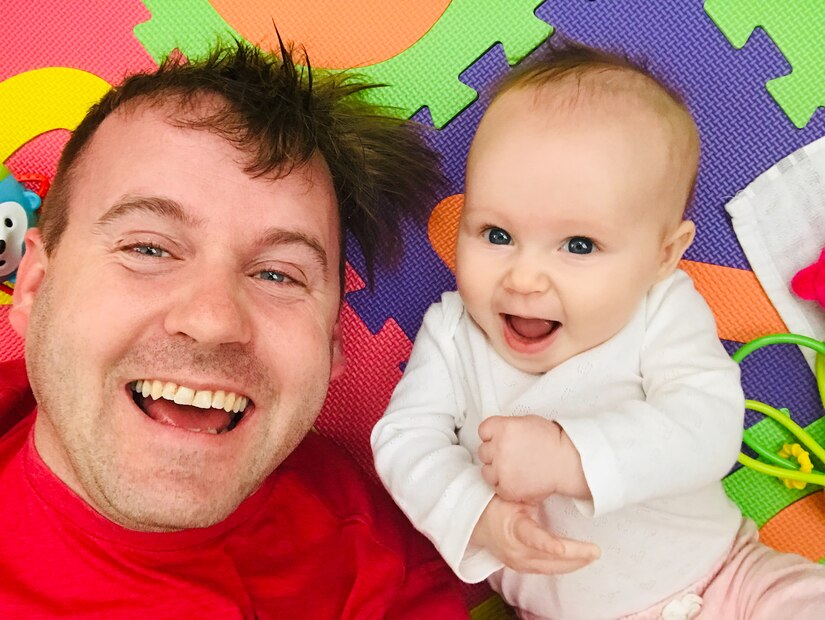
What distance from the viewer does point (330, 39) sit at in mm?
1530

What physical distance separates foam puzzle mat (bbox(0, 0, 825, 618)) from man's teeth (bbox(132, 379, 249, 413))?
1.50 feet

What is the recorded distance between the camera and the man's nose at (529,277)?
1.11m

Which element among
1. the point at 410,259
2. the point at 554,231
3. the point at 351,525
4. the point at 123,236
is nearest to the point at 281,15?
the point at 410,259

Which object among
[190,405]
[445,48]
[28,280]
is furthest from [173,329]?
[445,48]

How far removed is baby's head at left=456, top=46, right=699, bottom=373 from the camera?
1.09 m

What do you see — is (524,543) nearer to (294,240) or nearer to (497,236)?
(497,236)

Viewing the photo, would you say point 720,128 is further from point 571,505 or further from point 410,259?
point 571,505

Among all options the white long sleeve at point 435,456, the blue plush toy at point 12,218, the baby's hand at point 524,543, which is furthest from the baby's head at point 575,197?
the blue plush toy at point 12,218

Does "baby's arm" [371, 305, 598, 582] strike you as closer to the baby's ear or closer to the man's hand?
the man's hand

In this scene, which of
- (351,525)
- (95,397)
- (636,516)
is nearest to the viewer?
(95,397)

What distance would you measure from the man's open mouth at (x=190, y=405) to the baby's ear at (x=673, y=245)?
25.9 inches

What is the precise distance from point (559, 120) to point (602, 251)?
0.64 ft

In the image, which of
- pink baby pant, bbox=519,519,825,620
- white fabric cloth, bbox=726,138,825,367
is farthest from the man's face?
white fabric cloth, bbox=726,138,825,367

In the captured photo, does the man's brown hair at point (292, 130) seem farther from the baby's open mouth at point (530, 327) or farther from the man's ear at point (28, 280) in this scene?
the baby's open mouth at point (530, 327)
